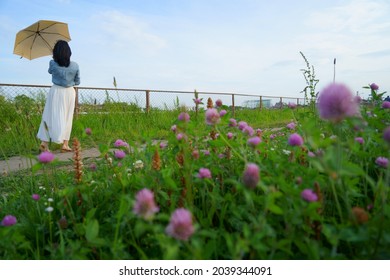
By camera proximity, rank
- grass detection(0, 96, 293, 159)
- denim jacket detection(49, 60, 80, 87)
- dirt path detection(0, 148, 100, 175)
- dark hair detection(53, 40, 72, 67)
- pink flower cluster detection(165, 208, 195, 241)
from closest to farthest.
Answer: pink flower cluster detection(165, 208, 195, 241)
dirt path detection(0, 148, 100, 175)
dark hair detection(53, 40, 72, 67)
denim jacket detection(49, 60, 80, 87)
grass detection(0, 96, 293, 159)

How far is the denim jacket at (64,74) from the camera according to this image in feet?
16.4

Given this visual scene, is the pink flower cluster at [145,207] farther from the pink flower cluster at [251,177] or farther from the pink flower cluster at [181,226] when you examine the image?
the pink flower cluster at [251,177]

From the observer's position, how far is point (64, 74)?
504 cm

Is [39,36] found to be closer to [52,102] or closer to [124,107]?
[52,102]

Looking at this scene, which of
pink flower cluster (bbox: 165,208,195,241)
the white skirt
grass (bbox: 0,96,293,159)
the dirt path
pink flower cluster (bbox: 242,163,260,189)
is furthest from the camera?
grass (bbox: 0,96,293,159)

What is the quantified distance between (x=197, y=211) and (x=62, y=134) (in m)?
4.47

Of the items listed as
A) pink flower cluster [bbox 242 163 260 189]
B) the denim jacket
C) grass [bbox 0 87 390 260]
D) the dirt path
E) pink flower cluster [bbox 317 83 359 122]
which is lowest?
the dirt path

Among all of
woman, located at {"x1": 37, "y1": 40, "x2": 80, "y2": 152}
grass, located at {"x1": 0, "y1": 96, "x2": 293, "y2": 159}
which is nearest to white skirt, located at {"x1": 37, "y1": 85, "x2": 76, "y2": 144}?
woman, located at {"x1": 37, "y1": 40, "x2": 80, "y2": 152}

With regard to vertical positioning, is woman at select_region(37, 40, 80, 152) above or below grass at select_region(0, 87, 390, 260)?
above

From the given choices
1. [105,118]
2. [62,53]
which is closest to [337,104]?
[62,53]

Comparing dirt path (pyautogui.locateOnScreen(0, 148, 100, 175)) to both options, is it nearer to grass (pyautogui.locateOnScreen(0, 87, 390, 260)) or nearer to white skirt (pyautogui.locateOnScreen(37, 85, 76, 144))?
white skirt (pyautogui.locateOnScreen(37, 85, 76, 144))

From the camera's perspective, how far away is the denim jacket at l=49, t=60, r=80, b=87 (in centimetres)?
500

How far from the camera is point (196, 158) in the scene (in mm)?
1519

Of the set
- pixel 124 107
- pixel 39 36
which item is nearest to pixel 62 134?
pixel 39 36
